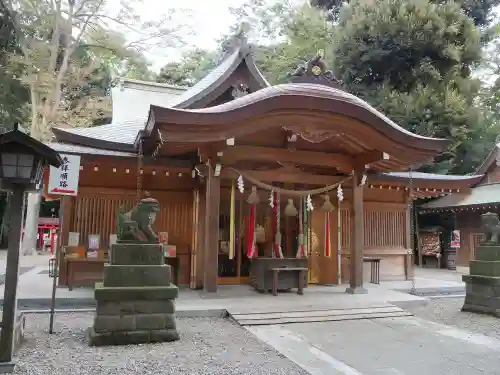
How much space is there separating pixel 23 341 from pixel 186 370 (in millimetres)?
2311

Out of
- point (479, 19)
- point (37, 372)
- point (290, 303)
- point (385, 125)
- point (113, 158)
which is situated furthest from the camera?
point (479, 19)

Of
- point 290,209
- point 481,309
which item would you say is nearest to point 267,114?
point 290,209

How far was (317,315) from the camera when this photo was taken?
6977 mm

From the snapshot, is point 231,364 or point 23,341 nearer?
point 231,364

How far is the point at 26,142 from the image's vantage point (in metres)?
4.47

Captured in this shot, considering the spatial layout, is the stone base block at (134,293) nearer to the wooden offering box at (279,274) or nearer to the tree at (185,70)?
the wooden offering box at (279,274)

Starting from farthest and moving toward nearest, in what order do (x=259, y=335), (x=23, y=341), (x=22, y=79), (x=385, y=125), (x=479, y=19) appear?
(x=479, y=19), (x=22, y=79), (x=385, y=125), (x=259, y=335), (x=23, y=341)

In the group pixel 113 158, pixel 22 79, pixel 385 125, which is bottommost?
pixel 113 158

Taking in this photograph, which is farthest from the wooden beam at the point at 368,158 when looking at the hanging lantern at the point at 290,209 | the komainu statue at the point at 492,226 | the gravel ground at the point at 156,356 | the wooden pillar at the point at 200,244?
the gravel ground at the point at 156,356

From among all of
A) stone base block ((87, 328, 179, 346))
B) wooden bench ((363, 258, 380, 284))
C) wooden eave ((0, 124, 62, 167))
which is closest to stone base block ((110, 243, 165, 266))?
stone base block ((87, 328, 179, 346))

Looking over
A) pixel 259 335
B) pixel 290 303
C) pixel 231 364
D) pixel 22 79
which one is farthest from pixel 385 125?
pixel 22 79

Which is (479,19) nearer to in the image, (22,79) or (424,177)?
(424,177)

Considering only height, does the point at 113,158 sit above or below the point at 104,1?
below

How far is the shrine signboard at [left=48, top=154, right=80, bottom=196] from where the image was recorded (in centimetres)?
595
